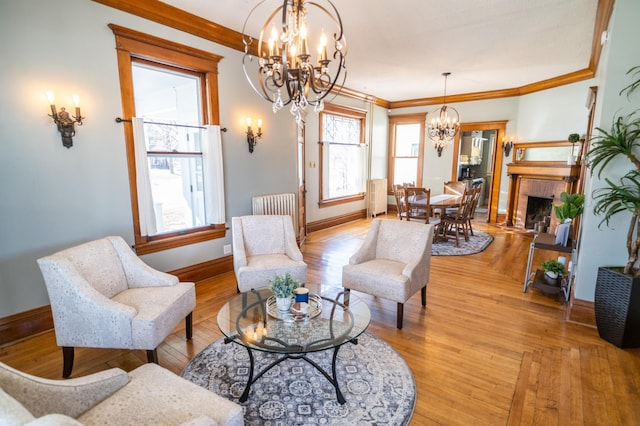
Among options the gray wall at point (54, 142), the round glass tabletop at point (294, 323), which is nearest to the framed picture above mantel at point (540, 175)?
the round glass tabletop at point (294, 323)

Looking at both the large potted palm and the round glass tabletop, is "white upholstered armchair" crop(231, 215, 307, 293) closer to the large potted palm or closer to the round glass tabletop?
the round glass tabletop

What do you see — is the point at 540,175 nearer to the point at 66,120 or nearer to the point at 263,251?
the point at 263,251

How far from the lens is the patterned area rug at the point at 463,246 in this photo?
522 cm

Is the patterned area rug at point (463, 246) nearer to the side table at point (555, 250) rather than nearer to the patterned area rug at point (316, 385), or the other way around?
the side table at point (555, 250)

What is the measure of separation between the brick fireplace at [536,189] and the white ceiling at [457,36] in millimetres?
1652

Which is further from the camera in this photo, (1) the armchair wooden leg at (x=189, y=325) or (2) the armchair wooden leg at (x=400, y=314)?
(2) the armchair wooden leg at (x=400, y=314)

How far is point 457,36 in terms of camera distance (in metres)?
3.94

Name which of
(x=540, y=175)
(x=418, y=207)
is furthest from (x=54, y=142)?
(x=540, y=175)

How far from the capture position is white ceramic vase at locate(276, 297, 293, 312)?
219 centimetres

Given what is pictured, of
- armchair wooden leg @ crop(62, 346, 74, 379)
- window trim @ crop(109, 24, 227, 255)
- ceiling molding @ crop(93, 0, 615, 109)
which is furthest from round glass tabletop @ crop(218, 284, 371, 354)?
ceiling molding @ crop(93, 0, 615, 109)

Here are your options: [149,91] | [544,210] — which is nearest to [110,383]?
[149,91]

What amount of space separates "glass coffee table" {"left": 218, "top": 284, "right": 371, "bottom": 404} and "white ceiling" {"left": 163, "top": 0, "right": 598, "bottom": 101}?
2786 millimetres

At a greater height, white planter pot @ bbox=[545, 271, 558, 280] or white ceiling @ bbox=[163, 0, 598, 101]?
white ceiling @ bbox=[163, 0, 598, 101]

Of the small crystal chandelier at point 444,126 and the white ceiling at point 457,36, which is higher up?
the white ceiling at point 457,36
